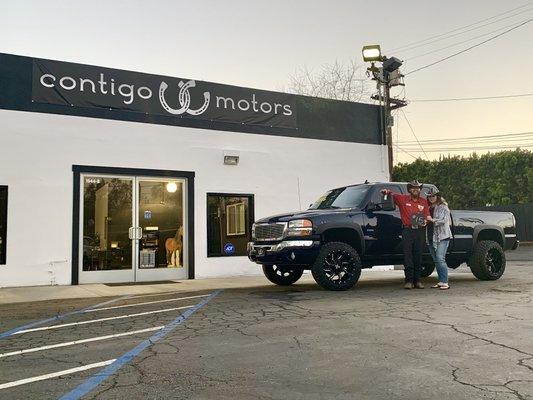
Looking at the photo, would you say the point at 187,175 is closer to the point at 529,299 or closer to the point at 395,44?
the point at 529,299

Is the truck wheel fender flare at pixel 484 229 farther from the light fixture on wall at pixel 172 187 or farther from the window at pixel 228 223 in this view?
→ the light fixture on wall at pixel 172 187

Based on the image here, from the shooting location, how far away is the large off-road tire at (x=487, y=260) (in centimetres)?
1093

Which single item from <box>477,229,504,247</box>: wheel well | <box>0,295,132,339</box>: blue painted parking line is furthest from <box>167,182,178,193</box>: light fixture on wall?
<box>477,229,504,247</box>: wheel well

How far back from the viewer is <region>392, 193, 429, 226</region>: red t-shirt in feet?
31.5

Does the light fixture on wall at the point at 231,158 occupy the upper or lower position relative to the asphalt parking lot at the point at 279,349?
upper

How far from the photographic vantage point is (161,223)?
13.6 meters

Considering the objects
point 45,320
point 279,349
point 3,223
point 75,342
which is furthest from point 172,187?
point 279,349

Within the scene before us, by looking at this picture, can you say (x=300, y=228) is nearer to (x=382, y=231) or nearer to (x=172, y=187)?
(x=382, y=231)

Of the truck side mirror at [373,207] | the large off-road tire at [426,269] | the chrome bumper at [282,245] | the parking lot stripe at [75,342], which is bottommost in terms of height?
the parking lot stripe at [75,342]

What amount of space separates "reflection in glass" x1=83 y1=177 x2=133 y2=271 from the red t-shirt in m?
7.00

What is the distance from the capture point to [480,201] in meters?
36.0

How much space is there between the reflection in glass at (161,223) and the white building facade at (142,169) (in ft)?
0.09

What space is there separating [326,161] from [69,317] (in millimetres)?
10401

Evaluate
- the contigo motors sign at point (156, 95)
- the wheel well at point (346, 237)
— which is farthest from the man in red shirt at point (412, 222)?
the contigo motors sign at point (156, 95)
